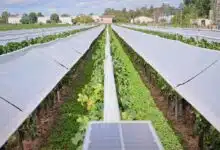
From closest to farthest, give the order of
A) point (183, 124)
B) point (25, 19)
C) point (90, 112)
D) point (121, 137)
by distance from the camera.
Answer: point (121, 137) → point (90, 112) → point (183, 124) → point (25, 19)

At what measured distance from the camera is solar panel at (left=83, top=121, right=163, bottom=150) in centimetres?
259

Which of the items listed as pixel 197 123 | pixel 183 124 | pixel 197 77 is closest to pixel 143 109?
pixel 183 124

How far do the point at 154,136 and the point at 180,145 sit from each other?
3.63 metres

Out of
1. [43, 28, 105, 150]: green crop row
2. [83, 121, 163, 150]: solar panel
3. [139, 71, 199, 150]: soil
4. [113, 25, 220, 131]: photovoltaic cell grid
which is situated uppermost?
[83, 121, 163, 150]: solar panel

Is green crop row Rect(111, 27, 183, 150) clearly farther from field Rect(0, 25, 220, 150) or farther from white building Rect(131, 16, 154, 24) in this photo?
white building Rect(131, 16, 154, 24)

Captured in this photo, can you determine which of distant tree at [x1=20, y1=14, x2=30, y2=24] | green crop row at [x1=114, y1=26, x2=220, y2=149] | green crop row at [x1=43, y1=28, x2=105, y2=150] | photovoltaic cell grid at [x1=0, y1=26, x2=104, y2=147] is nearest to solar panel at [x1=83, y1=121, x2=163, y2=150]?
photovoltaic cell grid at [x1=0, y1=26, x2=104, y2=147]

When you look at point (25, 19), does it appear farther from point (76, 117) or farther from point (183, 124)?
point (183, 124)

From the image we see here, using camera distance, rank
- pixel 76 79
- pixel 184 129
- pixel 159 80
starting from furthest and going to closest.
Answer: pixel 76 79 < pixel 159 80 < pixel 184 129

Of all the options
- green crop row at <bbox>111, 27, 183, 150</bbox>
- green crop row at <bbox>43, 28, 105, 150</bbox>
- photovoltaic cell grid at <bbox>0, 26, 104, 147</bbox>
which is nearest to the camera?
photovoltaic cell grid at <bbox>0, 26, 104, 147</bbox>

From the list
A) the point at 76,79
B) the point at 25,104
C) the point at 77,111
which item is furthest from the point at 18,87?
the point at 76,79

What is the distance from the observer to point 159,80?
1042cm

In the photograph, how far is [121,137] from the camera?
8.94 ft

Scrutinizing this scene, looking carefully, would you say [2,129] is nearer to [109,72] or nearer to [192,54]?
[109,72]

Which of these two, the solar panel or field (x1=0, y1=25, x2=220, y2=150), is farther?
field (x1=0, y1=25, x2=220, y2=150)
